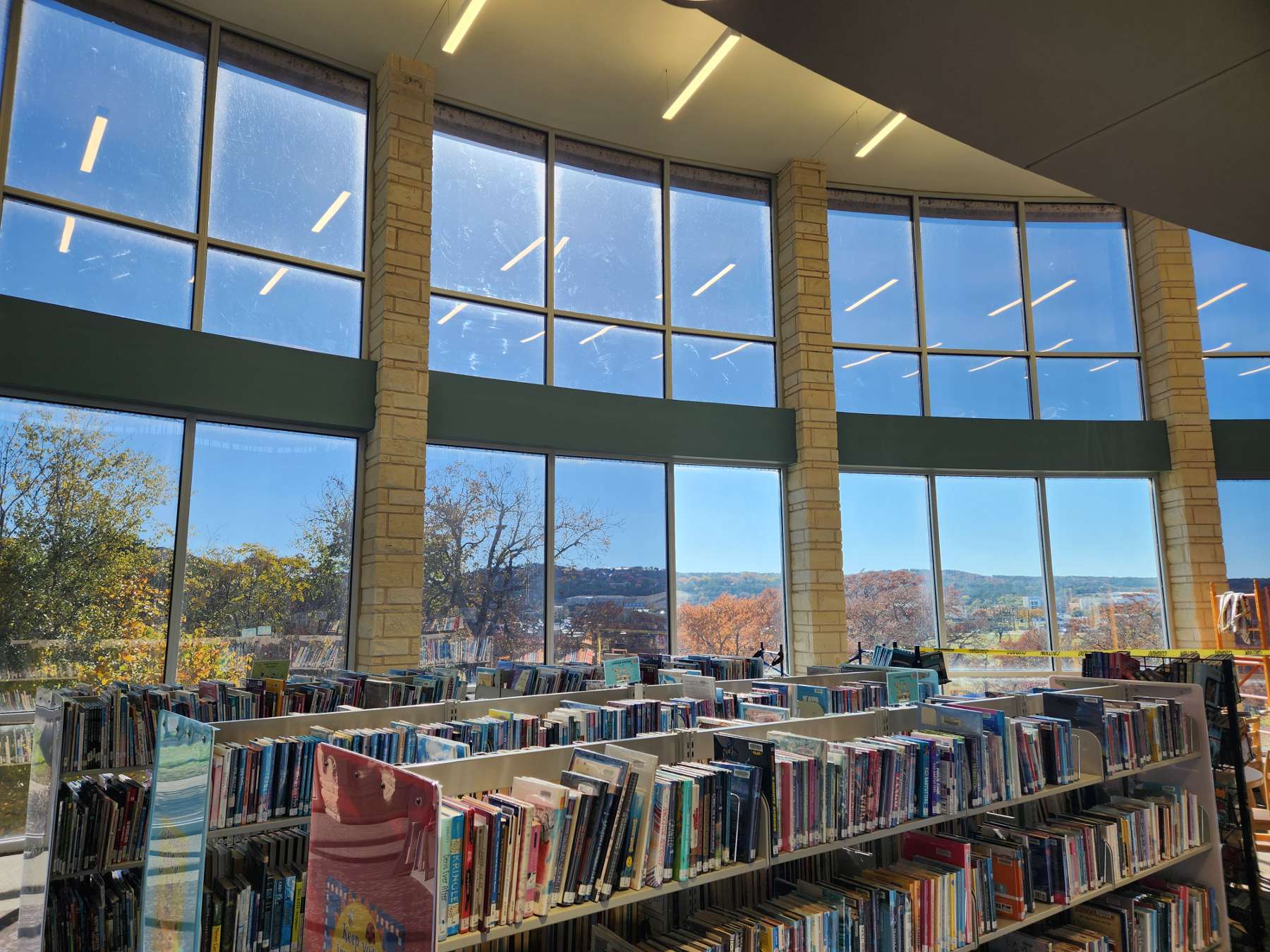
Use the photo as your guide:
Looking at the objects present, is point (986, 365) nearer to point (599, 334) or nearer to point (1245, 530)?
point (1245, 530)

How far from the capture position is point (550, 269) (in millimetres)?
7719

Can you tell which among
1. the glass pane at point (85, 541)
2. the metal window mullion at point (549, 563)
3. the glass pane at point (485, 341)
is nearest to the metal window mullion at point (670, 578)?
the metal window mullion at point (549, 563)

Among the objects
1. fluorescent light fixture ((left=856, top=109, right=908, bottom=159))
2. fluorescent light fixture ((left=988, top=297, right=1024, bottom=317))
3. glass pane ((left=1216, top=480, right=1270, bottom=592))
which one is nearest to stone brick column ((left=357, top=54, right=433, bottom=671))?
fluorescent light fixture ((left=856, top=109, right=908, bottom=159))

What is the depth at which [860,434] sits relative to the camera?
8.38 metres

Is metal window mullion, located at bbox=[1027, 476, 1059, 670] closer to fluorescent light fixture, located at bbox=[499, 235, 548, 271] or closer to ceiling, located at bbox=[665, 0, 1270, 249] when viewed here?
fluorescent light fixture, located at bbox=[499, 235, 548, 271]

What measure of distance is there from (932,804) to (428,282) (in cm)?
554

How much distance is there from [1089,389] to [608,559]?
19.3 ft

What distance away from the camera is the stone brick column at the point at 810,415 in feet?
25.9

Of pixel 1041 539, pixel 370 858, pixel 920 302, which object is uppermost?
pixel 920 302

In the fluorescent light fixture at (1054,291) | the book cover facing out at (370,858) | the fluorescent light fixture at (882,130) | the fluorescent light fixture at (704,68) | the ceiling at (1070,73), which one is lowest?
the book cover facing out at (370,858)

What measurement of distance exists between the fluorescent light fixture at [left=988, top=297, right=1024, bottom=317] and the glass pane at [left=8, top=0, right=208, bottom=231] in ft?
26.2

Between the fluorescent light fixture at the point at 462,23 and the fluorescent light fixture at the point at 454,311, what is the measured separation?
2.03m

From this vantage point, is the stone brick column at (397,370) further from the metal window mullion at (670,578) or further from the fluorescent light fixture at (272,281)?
the metal window mullion at (670,578)

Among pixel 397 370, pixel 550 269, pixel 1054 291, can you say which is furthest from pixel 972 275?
pixel 397 370
